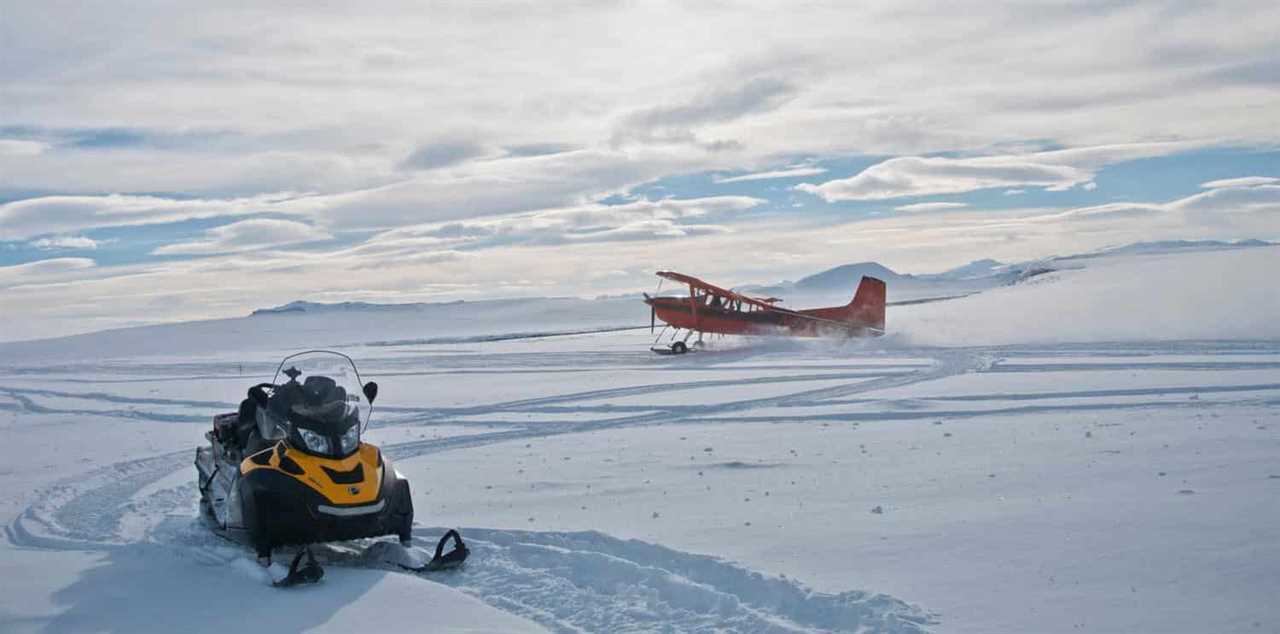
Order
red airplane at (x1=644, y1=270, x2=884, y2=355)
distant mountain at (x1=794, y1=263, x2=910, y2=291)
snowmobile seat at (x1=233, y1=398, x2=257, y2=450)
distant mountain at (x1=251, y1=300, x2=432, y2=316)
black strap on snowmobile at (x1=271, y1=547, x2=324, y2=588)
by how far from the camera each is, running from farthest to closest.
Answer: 1. distant mountain at (x1=794, y1=263, x2=910, y2=291)
2. distant mountain at (x1=251, y1=300, x2=432, y2=316)
3. red airplane at (x1=644, y1=270, x2=884, y2=355)
4. snowmobile seat at (x1=233, y1=398, x2=257, y2=450)
5. black strap on snowmobile at (x1=271, y1=547, x2=324, y2=588)

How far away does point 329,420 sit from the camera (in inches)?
240

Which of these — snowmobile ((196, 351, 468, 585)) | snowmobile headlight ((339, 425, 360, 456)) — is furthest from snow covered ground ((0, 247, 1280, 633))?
snowmobile headlight ((339, 425, 360, 456))

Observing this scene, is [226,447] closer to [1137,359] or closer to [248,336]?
[1137,359]

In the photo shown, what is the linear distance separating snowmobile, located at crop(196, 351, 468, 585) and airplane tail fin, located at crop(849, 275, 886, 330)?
2137 cm

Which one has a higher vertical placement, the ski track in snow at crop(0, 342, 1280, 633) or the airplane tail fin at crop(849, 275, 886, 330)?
the airplane tail fin at crop(849, 275, 886, 330)

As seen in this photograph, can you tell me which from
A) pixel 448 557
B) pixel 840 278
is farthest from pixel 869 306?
pixel 840 278

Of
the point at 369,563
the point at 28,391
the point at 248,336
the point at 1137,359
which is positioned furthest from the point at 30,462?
the point at 248,336

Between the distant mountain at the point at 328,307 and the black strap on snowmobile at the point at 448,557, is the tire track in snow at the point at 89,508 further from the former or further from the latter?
the distant mountain at the point at 328,307

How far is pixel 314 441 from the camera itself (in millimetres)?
6070

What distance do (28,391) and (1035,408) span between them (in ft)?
63.6

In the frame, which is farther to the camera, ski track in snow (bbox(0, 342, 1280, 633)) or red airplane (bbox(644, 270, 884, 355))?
red airplane (bbox(644, 270, 884, 355))

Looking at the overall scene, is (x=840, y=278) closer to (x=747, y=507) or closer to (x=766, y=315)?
(x=766, y=315)

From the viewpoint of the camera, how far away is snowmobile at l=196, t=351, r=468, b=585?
19.4 feet

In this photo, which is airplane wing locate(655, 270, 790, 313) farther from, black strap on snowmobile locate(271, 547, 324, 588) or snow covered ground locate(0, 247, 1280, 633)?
black strap on snowmobile locate(271, 547, 324, 588)
